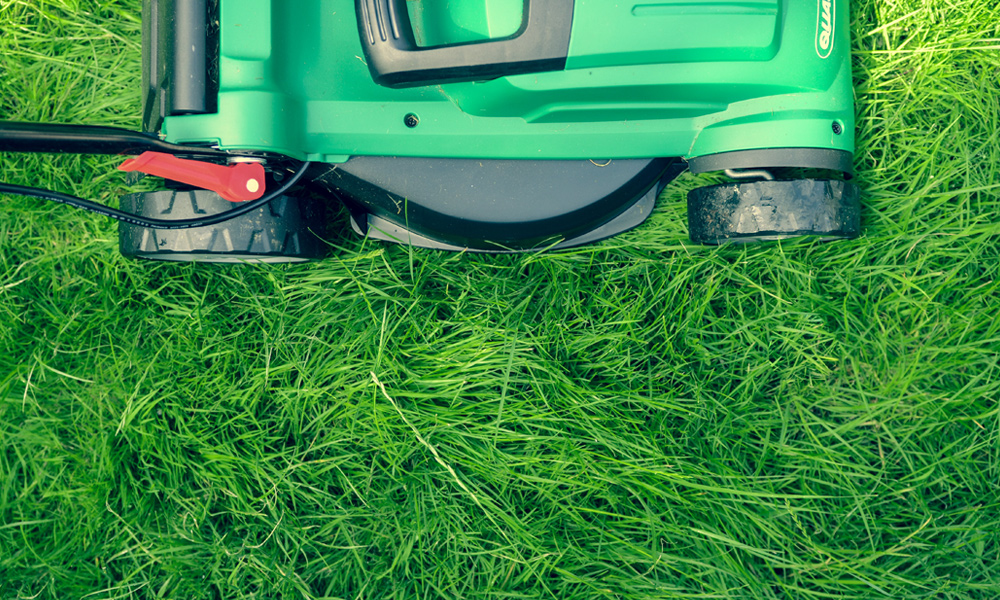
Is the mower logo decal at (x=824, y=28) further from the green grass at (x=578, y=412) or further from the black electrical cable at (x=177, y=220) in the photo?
the black electrical cable at (x=177, y=220)

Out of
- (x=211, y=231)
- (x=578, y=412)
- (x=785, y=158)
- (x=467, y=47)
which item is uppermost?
(x=467, y=47)

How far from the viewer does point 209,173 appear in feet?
3.72

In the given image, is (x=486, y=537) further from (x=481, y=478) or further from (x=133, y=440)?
(x=133, y=440)

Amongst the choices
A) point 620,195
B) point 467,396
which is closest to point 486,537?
point 467,396

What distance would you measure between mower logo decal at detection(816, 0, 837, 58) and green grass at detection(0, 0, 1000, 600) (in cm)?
40

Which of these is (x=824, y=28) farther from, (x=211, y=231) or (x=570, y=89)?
(x=211, y=231)

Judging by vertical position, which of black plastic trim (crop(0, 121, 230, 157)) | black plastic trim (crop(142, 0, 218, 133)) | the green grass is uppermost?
black plastic trim (crop(142, 0, 218, 133))

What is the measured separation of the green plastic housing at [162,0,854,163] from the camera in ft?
3.54

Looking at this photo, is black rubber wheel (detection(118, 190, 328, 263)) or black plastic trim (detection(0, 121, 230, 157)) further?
black rubber wheel (detection(118, 190, 328, 263))

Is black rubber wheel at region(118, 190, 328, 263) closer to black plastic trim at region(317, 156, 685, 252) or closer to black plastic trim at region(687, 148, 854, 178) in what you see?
black plastic trim at region(317, 156, 685, 252)

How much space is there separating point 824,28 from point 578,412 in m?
0.97

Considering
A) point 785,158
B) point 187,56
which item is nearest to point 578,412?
point 785,158

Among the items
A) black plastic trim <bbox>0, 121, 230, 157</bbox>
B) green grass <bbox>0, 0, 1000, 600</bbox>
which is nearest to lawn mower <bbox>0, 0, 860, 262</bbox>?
black plastic trim <bbox>0, 121, 230, 157</bbox>

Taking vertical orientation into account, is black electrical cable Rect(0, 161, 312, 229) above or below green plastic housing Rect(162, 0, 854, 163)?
below
